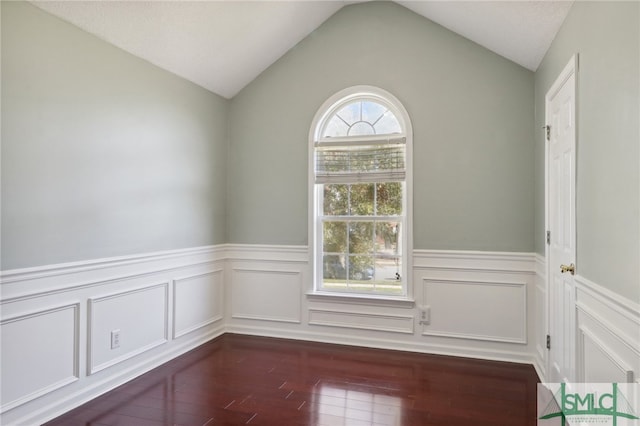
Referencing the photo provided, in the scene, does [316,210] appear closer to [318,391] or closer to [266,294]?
[266,294]

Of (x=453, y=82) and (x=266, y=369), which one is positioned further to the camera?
(x=453, y=82)

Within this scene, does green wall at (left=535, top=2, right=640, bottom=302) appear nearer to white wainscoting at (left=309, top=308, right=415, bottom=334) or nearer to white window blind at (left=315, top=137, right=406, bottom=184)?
white window blind at (left=315, top=137, right=406, bottom=184)

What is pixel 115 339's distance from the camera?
292 cm

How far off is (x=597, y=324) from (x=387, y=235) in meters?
2.11

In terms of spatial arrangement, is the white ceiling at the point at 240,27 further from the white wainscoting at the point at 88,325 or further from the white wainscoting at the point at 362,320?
the white wainscoting at the point at 362,320

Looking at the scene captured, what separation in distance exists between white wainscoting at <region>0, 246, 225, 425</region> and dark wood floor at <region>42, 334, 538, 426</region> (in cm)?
14

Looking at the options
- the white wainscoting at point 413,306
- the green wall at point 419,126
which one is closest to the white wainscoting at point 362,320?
the white wainscoting at point 413,306

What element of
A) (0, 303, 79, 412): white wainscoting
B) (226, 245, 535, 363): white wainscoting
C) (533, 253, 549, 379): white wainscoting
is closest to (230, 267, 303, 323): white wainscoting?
(226, 245, 535, 363): white wainscoting

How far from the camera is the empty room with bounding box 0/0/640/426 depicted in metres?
2.22

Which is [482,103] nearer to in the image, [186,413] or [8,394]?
[186,413]

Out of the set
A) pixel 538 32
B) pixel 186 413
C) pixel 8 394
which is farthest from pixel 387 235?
pixel 8 394

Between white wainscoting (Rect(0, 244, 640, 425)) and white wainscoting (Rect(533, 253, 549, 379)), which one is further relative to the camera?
white wainscoting (Rect(533, 253, 549, 379))

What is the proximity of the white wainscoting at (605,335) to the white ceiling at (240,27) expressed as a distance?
5.56 feet

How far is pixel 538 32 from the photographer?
9.12ft
